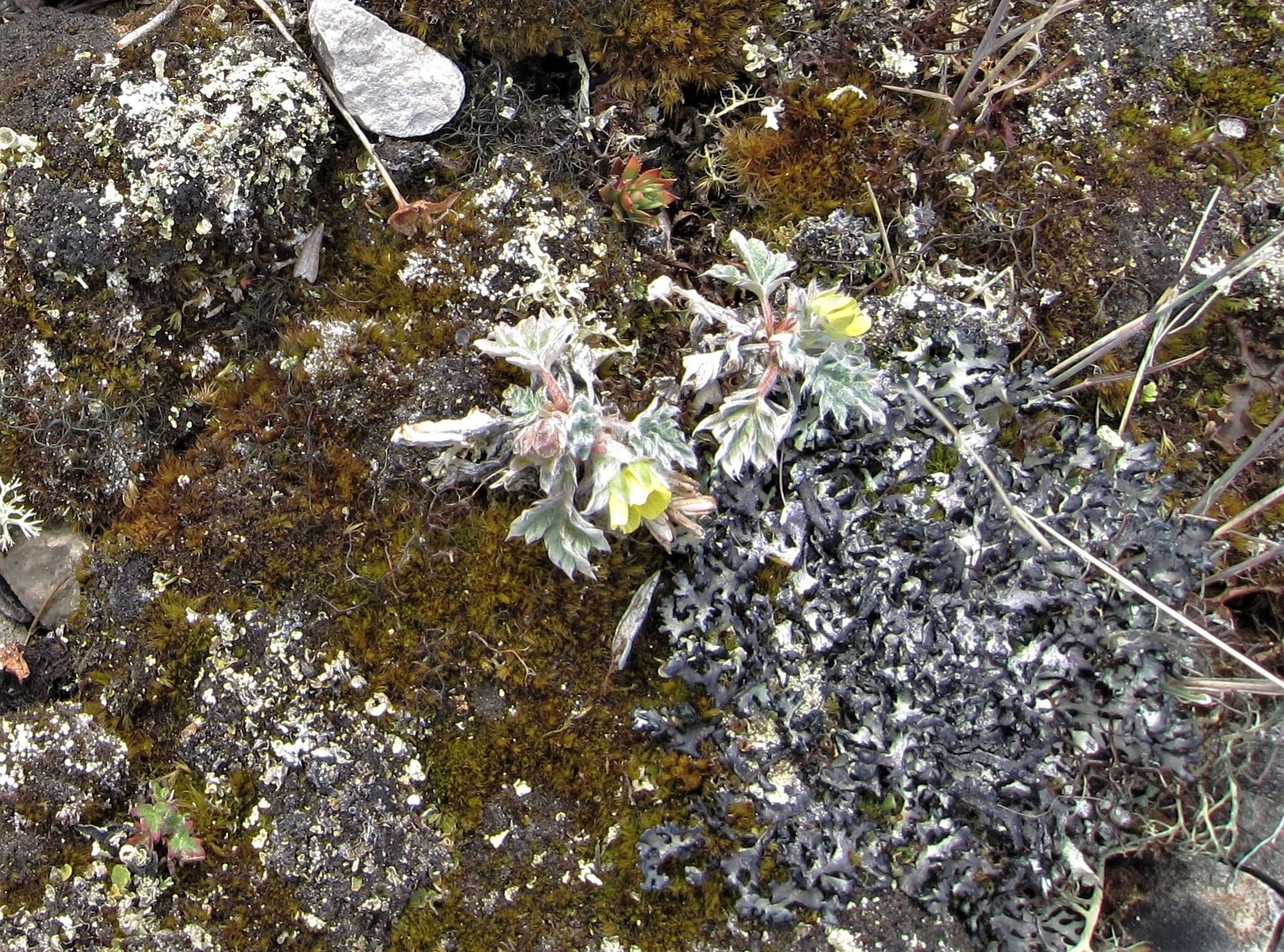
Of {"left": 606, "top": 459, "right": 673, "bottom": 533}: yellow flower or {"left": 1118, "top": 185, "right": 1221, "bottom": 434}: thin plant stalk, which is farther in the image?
{"left": 1118, "top": 185, "right": 1221, "bottom": 434}: thin plant stalk

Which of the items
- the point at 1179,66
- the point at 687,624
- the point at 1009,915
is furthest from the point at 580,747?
the point at 1179,66

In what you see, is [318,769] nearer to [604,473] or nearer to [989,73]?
[604,473]

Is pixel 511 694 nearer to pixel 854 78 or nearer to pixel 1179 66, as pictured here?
pixel 854 78

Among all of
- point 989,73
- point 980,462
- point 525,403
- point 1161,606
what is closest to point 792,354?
point 980,462

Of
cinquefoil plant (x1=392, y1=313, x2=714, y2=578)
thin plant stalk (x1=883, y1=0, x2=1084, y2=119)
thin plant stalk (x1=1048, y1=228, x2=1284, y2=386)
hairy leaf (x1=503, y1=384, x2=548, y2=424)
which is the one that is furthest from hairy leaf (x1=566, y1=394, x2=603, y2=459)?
thin plant stalk (x1=883, y1=0, x2=1084, y2=119)

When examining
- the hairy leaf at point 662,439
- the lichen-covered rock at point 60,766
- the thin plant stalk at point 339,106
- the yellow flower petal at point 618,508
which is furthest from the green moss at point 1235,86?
the lichen-covered rock at point 60,766

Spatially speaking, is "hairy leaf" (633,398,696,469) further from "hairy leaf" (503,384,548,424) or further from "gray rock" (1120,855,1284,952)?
"gray rock" (1120,855,1284,952)
